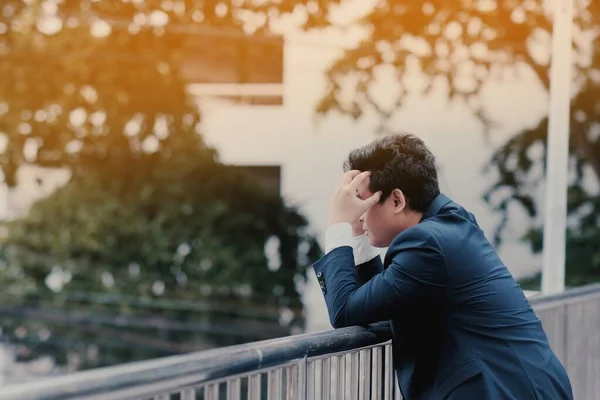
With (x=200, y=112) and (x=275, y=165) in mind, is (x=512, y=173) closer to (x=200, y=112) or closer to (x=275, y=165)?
(x=275, y=165)

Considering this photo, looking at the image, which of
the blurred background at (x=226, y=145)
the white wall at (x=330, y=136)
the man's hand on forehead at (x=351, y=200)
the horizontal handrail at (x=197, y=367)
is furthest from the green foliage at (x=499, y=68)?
the horizontal handrail at (x=197, y=367)

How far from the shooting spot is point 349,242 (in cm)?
246

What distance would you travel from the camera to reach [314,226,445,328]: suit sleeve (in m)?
2.18

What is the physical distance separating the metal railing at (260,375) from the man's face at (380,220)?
0.26 meters

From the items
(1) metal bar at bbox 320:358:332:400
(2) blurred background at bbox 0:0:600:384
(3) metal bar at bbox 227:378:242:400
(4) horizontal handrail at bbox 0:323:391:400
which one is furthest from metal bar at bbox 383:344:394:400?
(2) blurred background at bbox 0:0:600:384

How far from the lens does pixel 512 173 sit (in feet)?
48.3

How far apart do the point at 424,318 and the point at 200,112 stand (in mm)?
15135

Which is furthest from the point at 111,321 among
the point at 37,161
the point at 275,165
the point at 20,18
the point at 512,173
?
the point at 512,173

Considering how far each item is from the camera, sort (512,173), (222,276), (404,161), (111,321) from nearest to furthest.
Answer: (404,161)
(512,173)
(222,276)
(111,321)

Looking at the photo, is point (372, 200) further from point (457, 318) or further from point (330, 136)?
point (330, 136)

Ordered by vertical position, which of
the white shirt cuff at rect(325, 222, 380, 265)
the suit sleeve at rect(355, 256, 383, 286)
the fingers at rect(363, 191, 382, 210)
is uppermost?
the fingers at rect(363, 191, 382, 210)

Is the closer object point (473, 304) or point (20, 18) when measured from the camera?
point (473, 304)

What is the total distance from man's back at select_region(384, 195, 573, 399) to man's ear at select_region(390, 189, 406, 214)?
13cm

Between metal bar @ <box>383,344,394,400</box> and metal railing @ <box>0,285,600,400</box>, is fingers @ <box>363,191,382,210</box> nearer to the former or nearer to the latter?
metal railing @ <box>0,285,600,400</box>
